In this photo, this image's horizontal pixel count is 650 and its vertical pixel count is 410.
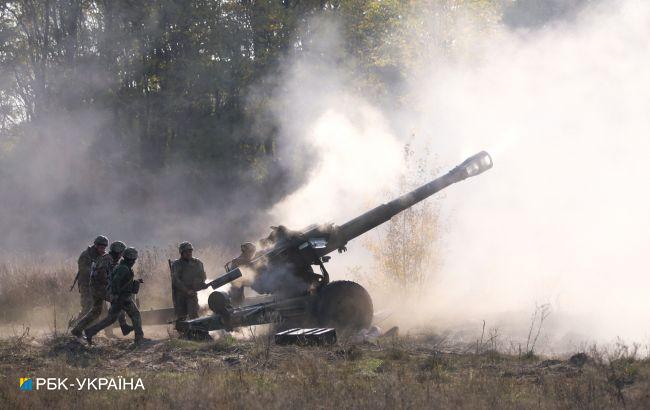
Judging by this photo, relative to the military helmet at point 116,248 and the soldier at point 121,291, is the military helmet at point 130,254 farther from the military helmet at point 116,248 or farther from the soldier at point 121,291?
the military helmet at point 116,248

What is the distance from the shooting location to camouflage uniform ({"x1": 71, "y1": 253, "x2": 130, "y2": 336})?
12.4 metres

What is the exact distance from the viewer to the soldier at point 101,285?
12.3 meters

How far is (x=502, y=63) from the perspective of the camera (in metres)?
28.4

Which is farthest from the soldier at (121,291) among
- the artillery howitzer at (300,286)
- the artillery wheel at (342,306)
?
the artillery wheel at (342,306)

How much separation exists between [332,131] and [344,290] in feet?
43.8

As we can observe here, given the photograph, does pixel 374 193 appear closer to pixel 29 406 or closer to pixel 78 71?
pixel 29 406

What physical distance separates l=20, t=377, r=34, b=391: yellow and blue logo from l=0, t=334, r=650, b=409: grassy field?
73mm

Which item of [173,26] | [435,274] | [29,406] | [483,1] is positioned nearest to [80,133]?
[173,26]

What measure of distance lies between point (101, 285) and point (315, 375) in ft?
14.7

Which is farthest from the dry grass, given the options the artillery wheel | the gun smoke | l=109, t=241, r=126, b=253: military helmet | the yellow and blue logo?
the gun smoke

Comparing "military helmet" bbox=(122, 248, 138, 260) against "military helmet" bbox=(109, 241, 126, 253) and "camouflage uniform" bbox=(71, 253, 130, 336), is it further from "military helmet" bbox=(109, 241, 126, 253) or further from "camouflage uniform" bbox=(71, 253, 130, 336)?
"camouflage uniform" bbox=(71, 253, 130, 336)

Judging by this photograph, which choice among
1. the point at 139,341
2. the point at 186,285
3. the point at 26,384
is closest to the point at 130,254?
the point at 139,341

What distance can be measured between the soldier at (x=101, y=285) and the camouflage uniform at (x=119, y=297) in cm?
23

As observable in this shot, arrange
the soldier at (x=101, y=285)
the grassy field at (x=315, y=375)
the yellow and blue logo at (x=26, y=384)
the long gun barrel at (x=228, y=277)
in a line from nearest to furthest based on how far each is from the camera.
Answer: the grassy field at (x=315, y=375)
the yellow and blue logo at (x=26, y=384)
the soldier at (x=101, y=285)
the long gun barrel at (x=228, y=277)
